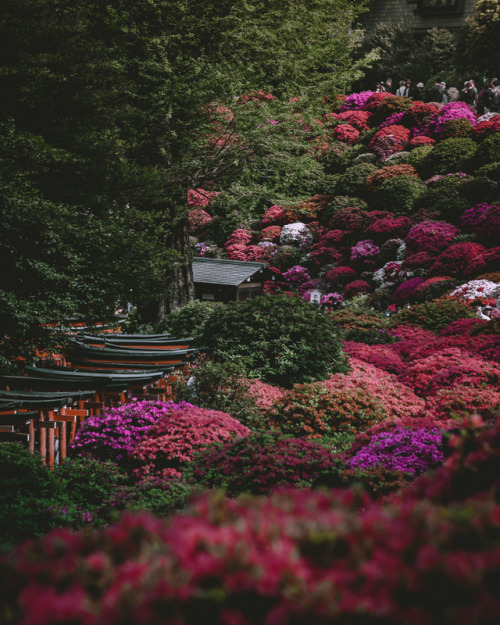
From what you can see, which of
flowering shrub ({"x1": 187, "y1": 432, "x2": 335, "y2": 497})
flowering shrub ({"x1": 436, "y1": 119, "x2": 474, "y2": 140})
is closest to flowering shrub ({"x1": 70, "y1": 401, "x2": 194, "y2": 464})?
flowering shrub ({"x1": 187, "y1": 432, "x2": 335, "y2": 497})

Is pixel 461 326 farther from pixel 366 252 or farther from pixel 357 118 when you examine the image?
pixel 357 118

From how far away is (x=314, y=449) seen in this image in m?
6.53

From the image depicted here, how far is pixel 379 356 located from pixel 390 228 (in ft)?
39.5

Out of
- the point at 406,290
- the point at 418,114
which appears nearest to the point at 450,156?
the point at 418,114

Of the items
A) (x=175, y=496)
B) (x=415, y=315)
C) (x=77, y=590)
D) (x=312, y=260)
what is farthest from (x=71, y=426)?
(x=312, y=260)

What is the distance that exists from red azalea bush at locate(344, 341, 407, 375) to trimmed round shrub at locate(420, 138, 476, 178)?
14503 mm

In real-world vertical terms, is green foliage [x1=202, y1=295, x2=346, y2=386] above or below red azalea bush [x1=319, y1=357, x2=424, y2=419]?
above

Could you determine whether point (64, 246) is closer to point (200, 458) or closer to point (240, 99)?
point (200, 458)

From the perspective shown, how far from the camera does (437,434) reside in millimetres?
6316

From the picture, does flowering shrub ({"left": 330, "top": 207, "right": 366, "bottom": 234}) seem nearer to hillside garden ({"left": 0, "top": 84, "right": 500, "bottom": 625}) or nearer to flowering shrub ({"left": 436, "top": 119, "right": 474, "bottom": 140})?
hillside garden ({"left": 0, "top": 84, "right": 500, "bottom": 625})

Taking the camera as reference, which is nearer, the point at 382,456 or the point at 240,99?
the point at 382,456

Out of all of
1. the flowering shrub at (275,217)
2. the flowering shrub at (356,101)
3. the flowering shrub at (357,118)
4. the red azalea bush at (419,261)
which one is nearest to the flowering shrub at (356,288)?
the red azalea bush at (419,261)

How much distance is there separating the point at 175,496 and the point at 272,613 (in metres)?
4.91

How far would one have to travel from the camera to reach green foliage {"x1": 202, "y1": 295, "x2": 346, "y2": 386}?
37.3 ft
